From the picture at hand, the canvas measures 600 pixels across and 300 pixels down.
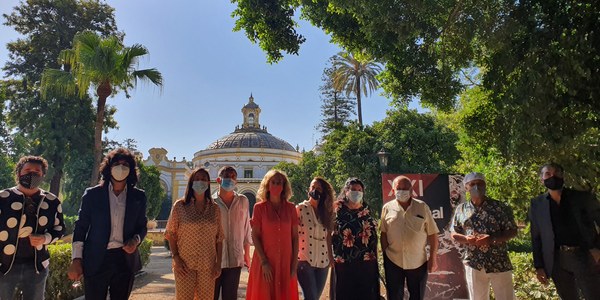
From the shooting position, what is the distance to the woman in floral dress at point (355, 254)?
4555 millimetres

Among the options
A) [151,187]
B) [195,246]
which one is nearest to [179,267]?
[195,246]

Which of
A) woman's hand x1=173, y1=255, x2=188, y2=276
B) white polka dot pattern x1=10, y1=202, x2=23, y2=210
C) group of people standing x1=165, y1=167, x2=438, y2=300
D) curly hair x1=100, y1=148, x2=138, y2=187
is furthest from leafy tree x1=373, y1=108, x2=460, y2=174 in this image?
white polka dot pattern x1=10, y1=202, x2=23, y2=210

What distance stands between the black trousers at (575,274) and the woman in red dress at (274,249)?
8.22 feet

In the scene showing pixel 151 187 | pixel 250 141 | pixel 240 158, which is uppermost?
pixel 250 141

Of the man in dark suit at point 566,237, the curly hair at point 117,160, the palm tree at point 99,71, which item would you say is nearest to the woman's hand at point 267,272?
the curly hair at point 117,160

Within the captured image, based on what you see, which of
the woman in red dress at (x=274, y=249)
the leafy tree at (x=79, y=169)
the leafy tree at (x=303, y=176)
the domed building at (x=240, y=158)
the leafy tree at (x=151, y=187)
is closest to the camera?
the woman in red dress at (x=274, y=249)

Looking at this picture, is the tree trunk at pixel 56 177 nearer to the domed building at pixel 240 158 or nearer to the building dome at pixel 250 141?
the domed building at pixel 240 158

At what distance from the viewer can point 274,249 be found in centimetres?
421

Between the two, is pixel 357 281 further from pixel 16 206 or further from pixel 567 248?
pixel 16 206

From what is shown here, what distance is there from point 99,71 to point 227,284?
818 centimetres

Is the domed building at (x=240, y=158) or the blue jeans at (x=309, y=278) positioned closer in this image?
the blue jeans at (x=309, y=278)

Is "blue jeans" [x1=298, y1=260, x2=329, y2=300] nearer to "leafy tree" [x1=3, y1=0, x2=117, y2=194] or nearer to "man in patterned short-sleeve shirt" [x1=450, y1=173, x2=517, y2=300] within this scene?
"man in patterned short-sleeve shirt" [x1=450, y1=173, x2=517, y2=300]

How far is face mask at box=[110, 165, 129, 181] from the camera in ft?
12.8

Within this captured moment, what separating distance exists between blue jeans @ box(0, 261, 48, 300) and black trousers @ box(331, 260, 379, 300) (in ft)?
9.59
